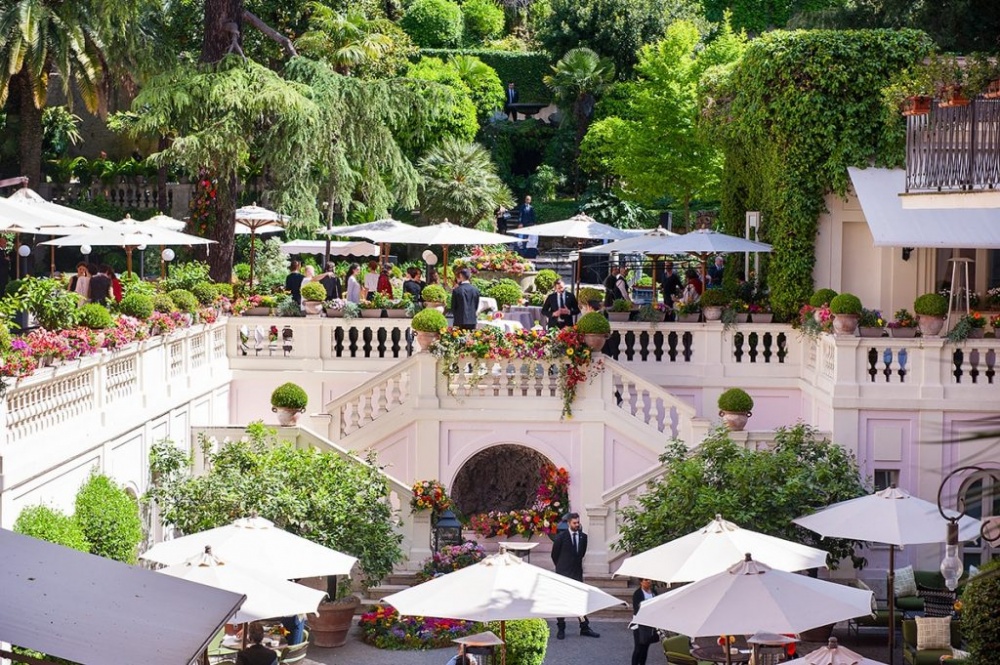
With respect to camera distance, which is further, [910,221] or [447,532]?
[910,221]

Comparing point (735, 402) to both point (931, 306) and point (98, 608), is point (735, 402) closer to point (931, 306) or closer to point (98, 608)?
point (931, 306)

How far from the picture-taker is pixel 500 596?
518 inches

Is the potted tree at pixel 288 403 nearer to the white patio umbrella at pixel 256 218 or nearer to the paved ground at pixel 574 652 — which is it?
the paved ground at pixel 574 652

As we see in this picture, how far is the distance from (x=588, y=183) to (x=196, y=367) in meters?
34.1

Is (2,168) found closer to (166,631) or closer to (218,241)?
(218,241)

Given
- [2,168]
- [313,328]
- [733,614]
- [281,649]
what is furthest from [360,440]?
[2,168]

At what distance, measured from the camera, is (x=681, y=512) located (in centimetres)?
1839

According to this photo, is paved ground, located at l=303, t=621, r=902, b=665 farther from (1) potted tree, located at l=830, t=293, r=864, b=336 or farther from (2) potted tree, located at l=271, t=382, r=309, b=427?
(1) potted tree, located at l=830, t=293, r=864, b=336

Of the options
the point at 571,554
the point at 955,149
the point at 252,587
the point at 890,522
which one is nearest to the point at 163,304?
the point at 571,554

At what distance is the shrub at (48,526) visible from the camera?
1445cm

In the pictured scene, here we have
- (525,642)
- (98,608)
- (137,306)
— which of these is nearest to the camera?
(98,608)

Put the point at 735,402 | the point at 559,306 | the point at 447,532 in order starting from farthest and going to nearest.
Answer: the point at 559,306 < the point at 735,402 < the point at 447,532

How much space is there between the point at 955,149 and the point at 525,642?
24.0 feet

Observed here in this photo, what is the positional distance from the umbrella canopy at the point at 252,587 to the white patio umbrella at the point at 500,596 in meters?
0.75
